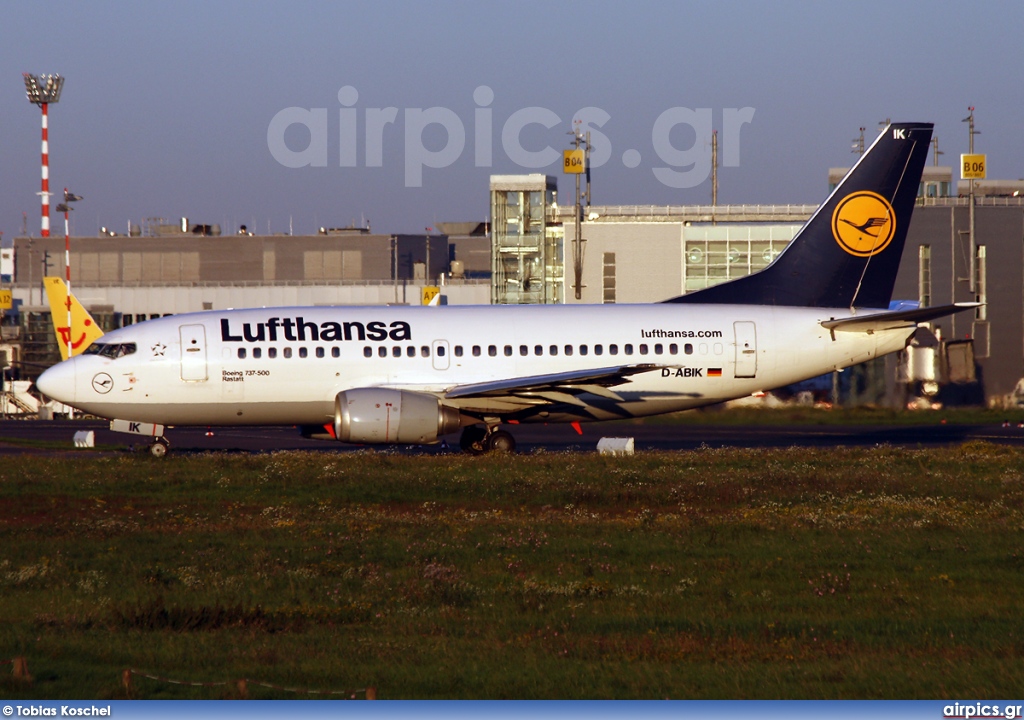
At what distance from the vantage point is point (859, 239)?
3117 cm

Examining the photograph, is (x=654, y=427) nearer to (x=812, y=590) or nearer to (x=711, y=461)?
(x=711, y=461)

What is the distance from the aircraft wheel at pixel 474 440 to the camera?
29.4 metres

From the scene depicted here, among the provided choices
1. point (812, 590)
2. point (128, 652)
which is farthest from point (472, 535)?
point (128, 652)

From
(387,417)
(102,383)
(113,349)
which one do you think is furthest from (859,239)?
(102,383)

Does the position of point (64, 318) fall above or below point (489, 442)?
above

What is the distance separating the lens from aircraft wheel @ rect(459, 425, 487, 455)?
29.4 m

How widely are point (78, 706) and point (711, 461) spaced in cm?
2067

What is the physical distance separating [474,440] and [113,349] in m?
9.12

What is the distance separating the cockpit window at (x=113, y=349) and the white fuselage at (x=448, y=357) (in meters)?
0.09

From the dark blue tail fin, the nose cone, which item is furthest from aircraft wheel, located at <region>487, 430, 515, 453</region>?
the nose cone

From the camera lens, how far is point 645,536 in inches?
661

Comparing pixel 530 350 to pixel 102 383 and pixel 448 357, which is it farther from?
pixel 102 383
